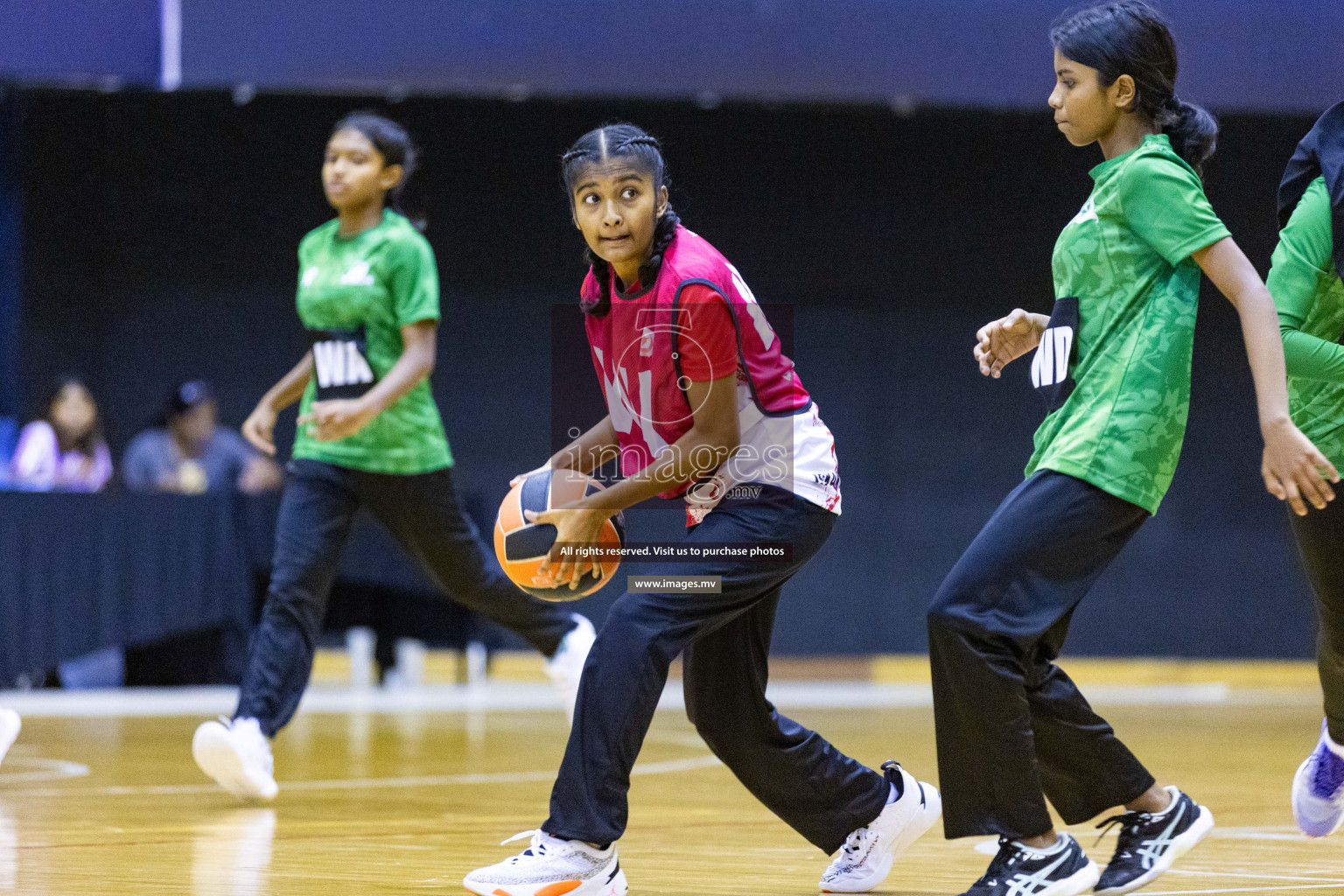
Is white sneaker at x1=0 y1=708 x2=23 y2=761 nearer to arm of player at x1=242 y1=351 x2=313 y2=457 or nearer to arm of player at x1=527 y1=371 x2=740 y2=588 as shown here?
arm of player at x1=242 y1=351 x2=313 y2=457

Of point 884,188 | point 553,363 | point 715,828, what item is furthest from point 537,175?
point 715,828

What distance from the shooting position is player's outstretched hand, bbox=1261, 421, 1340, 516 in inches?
103

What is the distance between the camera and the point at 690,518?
317cm

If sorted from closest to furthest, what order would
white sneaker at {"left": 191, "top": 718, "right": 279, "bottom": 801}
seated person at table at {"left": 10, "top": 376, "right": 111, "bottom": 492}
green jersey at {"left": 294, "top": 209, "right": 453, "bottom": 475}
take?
white sneaker at {"left": 191, "top": 718, "right": 279, "bottom": 801} → green jersey at {"left": 294, "top": 209, "right": 453, "bottom": 475} → seated person at table at {"left": 10, "top": 376, "right": 111, "bottom": 492}

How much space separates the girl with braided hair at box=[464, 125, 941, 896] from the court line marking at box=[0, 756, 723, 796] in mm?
2196

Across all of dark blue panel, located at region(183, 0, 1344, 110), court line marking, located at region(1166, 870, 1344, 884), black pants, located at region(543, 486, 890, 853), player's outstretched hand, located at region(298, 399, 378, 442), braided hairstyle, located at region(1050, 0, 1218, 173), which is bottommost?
court line marking, located at region(1166, 870, 1344, 884)

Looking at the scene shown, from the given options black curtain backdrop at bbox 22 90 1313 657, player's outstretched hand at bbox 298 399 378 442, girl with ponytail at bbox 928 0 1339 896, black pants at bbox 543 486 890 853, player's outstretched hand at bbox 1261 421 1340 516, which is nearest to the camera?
player's outstretched hand at bbox 1261 421 1340 516

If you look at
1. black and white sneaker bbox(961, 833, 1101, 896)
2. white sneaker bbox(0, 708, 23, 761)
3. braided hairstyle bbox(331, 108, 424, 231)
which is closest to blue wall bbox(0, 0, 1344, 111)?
braided hairstyle bbox(331, 108, 424, 231)

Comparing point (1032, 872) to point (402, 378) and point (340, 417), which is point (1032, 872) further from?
point (402, 378)

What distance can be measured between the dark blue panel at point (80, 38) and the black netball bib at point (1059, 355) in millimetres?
8080

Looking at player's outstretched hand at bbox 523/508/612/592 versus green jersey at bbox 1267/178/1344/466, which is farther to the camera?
green jersey at bbox 1267/178/1344/466

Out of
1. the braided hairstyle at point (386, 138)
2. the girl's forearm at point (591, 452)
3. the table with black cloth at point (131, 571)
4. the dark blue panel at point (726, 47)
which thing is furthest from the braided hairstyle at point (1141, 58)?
the dark blue panel at point (726, 47)

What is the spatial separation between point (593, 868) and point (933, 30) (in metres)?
8.02

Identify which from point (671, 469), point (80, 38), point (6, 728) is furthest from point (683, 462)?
point (80, 38)
